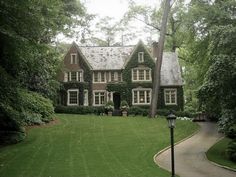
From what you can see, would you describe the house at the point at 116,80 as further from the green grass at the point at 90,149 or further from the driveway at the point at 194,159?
the driveway at the point at 194,159

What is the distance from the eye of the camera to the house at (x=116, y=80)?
50.0 metres

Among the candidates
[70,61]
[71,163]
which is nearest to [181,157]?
[71,163]

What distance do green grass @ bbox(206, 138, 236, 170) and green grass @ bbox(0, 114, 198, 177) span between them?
2.99 m

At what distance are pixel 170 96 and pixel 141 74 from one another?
448cm

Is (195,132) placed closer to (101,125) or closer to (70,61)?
(101,125)

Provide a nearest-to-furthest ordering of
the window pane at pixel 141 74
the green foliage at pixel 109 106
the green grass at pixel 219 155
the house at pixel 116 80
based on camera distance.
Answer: the green grass at pixel 219 155 → the green foliage at pixel 109 106 → the house at pixel 116 80 → the window pane at pixel 141 74

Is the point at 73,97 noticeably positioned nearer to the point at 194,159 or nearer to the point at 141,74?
the point at 141,74

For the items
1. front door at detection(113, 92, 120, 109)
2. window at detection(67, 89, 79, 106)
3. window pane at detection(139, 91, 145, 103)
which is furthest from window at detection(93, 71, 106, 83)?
window pane at detection(139, 91, 145, 103)

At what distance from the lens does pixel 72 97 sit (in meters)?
50.1

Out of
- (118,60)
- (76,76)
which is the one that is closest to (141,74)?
(118,60)

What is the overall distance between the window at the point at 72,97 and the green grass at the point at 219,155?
25.2 metres

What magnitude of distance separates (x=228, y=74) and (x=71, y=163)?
9.80 meters

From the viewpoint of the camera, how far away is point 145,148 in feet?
80.9

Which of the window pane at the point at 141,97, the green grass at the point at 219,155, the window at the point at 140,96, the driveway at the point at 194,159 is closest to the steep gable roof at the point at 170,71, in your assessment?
the window at the point at 140,96
